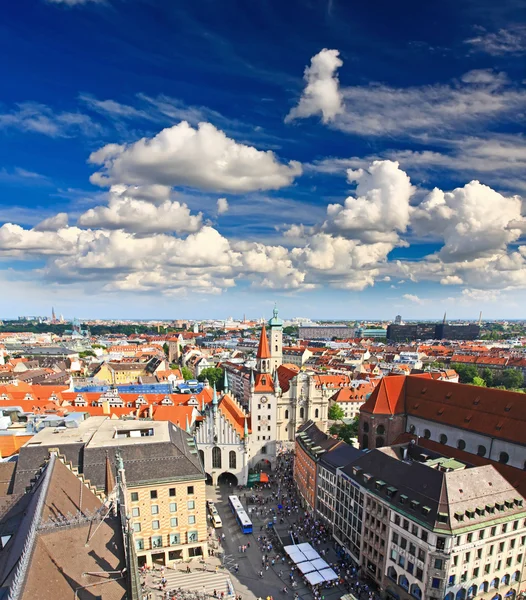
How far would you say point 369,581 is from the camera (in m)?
46.5

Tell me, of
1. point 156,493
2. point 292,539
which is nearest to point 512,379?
point 292,539

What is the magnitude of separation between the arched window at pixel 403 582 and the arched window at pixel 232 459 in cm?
3369

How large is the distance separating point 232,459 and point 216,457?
2.78 meters

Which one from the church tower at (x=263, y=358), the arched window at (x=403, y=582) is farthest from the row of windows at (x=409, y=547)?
the church tower at (x=263, y=358)

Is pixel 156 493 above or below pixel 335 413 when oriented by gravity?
above

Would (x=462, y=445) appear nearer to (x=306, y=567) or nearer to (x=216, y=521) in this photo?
(x=306, y=567)

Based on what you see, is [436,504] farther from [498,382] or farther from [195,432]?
[498,382]

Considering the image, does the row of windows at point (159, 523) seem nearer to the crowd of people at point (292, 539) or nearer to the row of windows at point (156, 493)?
the row of windows at point (156, 493)

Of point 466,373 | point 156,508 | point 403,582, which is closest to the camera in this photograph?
point 403,582

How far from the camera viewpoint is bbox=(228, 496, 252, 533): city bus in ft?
180

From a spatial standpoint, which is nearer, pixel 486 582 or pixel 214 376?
pixel 486 582

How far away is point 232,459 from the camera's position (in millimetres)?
70125

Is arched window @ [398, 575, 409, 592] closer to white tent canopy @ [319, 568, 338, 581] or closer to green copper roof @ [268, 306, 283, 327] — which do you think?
white tent canopy @ [319, 568, 338, 581]

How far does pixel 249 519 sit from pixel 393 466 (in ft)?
73.7
